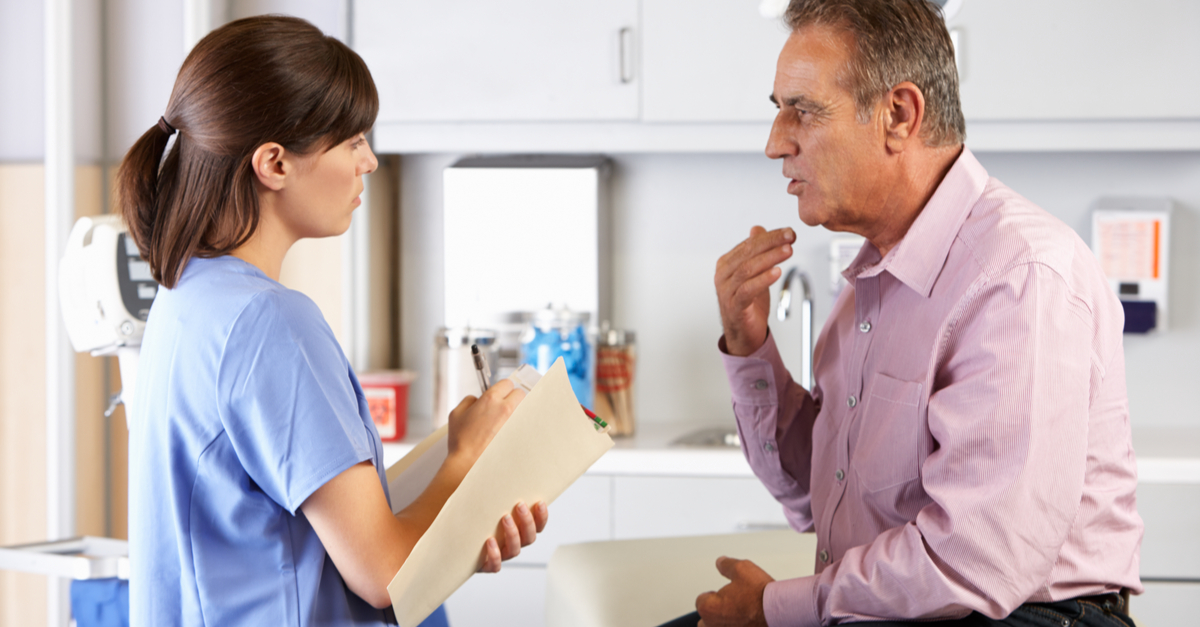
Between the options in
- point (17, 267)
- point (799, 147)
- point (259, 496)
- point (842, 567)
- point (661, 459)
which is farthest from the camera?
point (17, 267)

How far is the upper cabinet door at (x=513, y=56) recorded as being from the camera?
202 cm

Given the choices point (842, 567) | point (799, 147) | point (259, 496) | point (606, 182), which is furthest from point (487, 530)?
point (606, 182)

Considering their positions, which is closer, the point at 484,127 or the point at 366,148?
the point at 366,148

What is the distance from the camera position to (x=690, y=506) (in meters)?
1.97

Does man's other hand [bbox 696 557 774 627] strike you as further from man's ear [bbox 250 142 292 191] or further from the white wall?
the white wall

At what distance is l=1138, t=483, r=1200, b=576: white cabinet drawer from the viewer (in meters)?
1.85

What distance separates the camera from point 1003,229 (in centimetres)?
97

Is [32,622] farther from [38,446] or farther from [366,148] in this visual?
[366,148]

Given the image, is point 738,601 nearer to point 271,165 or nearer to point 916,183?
point 916,183

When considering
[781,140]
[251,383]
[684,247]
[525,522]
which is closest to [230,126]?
[251,383]

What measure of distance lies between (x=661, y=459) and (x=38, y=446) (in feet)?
4.86

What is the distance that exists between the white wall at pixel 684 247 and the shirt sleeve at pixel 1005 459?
146 cm

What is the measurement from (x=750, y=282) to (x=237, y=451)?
650mm

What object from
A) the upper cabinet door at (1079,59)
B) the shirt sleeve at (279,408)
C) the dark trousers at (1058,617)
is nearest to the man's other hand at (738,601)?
the dark trousers at (1058,617)
